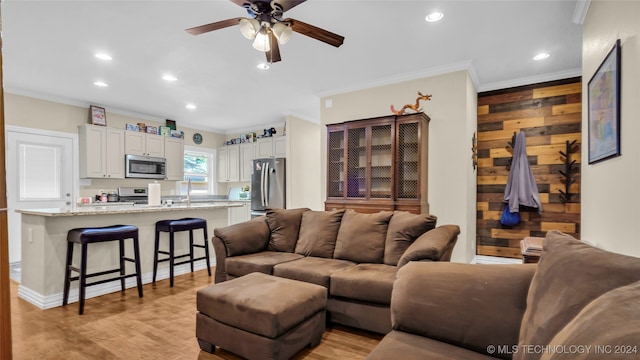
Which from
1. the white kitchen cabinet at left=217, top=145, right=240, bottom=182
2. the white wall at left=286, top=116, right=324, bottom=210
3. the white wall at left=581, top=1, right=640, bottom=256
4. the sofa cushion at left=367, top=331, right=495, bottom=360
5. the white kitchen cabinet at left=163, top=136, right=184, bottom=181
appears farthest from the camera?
the white kitchen cabinet at left=217, top=145, right=240, bottom=182

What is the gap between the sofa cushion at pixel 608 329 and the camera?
585mm

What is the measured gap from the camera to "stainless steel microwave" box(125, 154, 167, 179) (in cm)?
548

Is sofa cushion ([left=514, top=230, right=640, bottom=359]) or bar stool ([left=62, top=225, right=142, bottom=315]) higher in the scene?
sofa cushion ([left=514, top=230, right=640, bottom=359])

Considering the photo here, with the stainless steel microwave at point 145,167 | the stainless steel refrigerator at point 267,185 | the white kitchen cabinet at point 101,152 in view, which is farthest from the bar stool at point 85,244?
the stainless steel refrigerator at point 267,185

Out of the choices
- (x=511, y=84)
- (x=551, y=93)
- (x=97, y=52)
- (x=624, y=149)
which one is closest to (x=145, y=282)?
(x=97, y=52)

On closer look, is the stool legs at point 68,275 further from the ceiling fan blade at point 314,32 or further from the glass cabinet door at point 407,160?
the glass cabinet door at point 407,160

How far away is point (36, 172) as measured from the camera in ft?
15.4

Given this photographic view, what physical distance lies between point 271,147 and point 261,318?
16.9 ft

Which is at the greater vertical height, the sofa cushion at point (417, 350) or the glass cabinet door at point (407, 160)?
the glass cabinet door at point (407, 160)

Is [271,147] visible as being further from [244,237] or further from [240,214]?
[244,237]

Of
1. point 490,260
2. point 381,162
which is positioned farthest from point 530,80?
point 490,260

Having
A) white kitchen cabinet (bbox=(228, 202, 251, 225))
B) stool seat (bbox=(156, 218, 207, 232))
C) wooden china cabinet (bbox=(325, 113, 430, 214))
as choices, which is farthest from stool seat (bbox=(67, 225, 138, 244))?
white kitchen cabinet (bbox=(228, 202, 251, 225))

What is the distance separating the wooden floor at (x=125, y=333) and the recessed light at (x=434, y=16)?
2.64m

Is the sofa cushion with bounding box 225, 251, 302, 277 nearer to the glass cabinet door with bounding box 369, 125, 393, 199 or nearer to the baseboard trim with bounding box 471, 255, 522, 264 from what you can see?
the glass cabinet door with bounding box 369, 125, 393, 199
